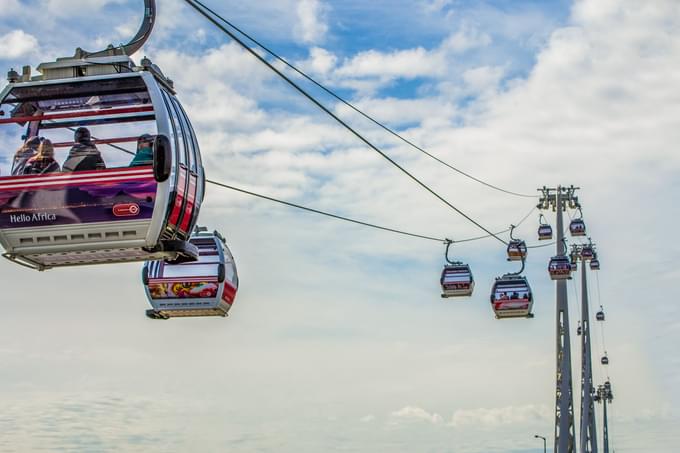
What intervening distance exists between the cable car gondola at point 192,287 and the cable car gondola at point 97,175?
5.42m

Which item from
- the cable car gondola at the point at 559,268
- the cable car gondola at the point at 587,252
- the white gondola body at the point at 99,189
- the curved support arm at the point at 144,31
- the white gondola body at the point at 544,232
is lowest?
the white gondola body at the point at 99,189

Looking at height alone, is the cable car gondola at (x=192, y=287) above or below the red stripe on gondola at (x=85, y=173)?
above

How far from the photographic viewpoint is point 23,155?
41.2ft

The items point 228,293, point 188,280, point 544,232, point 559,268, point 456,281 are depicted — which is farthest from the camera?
point 544,232

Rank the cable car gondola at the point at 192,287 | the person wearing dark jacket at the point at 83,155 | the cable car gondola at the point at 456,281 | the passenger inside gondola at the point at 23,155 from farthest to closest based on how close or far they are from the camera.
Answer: the cable car gondola at the point at 456,281, the cable car gondola at the point at 192,287, the passenger inside gondola at the point at 23,155, the person wearing dark jacket at the point at 83,155

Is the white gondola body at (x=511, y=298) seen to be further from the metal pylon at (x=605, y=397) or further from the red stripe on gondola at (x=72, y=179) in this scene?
the metal pylon at (x=605, y=397)

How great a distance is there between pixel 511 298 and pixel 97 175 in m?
21.6

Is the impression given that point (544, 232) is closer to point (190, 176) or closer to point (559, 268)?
point (559, 268)

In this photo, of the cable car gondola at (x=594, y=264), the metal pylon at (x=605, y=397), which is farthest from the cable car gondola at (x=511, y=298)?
the metal pylon at (x=605, y=397)

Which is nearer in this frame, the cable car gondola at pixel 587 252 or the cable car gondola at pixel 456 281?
the cable car gondola at pixel 456 281

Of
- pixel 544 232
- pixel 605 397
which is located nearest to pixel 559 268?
pixel 544 232

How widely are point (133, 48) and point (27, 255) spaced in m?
2.64

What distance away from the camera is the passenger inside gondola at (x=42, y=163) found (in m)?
12.5

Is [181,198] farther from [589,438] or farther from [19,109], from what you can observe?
[589,438]
